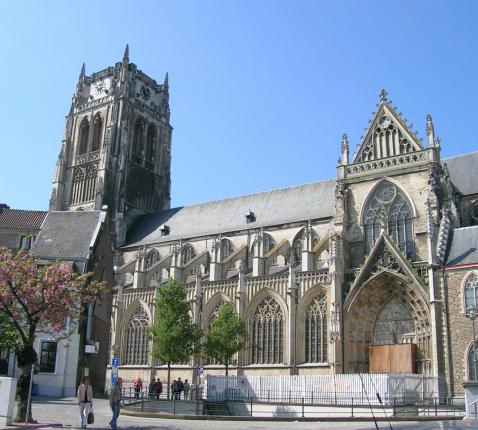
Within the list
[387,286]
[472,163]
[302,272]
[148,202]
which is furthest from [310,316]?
[148,202]

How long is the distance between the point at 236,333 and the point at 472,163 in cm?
1744

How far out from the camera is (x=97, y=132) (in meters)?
60.3

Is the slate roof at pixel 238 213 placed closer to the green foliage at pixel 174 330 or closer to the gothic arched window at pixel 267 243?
the gothic arched window at pixel 267 243

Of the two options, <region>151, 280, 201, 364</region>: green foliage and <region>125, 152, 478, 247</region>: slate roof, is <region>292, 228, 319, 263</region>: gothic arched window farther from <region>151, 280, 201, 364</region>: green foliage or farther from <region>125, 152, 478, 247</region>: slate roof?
<region>151, 280, 201, 364</region>: green foliage

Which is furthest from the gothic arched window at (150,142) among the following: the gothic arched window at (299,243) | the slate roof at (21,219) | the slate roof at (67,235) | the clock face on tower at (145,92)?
the slate roof at (67,235)

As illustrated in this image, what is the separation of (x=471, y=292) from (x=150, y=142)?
4142 centimetres

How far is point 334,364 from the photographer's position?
30.2 meters

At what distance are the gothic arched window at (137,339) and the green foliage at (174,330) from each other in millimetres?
6815

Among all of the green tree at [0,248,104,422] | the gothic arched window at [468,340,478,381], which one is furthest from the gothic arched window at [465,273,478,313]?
the green tree at [0,248,104,422]

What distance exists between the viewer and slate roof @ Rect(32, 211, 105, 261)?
3045 centimetres

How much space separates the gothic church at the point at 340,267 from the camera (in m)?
29.2

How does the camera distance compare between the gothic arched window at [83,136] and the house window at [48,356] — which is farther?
the gothic arched window at [83,136]

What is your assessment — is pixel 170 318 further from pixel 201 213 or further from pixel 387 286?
pixel 201 213

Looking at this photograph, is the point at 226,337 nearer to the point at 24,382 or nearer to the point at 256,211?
the point at 256,211
